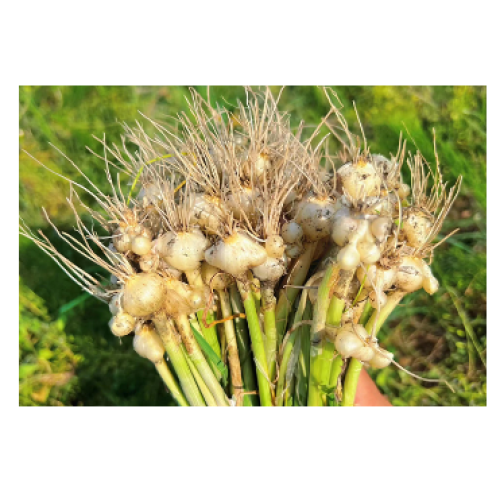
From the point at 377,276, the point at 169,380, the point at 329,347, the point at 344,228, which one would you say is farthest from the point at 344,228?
the point at 169,380

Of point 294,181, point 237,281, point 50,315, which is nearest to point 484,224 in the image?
point 294,181

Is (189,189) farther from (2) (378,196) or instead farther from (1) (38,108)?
(1) (38,108)

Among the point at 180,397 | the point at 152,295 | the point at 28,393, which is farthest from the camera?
the point at 28,393

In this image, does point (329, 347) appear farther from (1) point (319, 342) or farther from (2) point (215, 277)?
(2) point (215, 277)

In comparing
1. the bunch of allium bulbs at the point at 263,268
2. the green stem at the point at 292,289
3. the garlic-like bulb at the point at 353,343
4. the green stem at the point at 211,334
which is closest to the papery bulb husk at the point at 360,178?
the bunch of allium bulbs at the point at 263,268

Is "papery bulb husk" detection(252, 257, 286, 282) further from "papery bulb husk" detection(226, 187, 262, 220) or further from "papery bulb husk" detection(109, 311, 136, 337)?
"papery bulb husk" detection(109, 311, 136, 337)

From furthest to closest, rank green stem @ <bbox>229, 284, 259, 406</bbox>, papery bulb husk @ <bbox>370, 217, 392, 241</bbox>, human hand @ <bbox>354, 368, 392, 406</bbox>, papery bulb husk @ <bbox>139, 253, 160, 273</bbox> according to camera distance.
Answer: human hand @ <bbox>354, 368, 392, 406</bbox>, green stem @ <bbox>229, 284, 259, 406</bbox>, papery bulb husk @ <bbox>139, 253, 160, 273</bbox>, papery bulb husk @ <bbox>370, 217, 392, 241</bbox>

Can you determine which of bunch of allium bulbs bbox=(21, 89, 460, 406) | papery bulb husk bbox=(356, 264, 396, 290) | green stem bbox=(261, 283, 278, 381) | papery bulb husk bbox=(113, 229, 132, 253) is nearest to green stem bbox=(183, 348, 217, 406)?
bunch of allium bulbs bbox=(21, 89, 460, 406)
